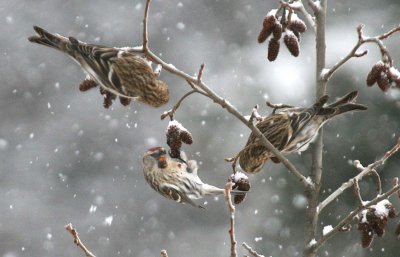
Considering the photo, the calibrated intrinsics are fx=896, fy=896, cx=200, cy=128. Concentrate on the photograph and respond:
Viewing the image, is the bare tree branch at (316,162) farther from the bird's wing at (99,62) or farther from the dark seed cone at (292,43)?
the bird's wing at (99,62)

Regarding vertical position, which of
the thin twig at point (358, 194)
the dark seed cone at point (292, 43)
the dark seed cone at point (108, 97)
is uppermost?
the dark seed cone at point (292, 43)

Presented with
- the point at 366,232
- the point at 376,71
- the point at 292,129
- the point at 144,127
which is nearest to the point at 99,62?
the point at 292,129

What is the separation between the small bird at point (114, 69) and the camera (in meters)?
2.68

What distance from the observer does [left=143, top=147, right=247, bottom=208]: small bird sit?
3545 millimetres

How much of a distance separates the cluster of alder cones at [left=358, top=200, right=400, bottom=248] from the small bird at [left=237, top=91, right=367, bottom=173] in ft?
1.65

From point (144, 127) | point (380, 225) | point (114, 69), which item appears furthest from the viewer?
point (144, 127)

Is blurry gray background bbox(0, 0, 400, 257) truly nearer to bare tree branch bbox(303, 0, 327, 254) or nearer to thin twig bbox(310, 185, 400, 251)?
bare tree branch bbox(303, 0, 327, 254)

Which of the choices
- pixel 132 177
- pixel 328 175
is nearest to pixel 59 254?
pixel 132 177

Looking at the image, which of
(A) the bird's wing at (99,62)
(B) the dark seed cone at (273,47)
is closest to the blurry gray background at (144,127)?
(A) the bird's wing at (99,62)

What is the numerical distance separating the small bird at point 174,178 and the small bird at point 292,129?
46 centimetres

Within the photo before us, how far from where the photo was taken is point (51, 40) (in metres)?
2.76

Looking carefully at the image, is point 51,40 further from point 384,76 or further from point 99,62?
point 384,76

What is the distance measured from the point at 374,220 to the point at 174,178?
152cm

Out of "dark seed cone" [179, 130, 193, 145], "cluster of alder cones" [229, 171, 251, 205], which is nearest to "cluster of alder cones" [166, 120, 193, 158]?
"dark seed cone" [179, 130, 193, 145]
